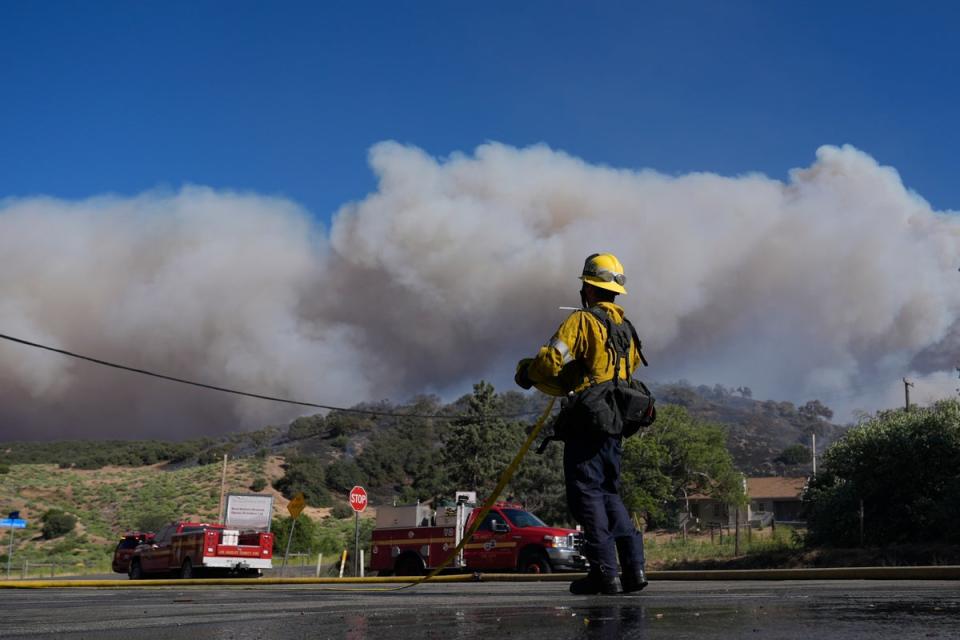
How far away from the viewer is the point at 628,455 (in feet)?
209

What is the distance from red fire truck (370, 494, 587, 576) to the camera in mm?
20438

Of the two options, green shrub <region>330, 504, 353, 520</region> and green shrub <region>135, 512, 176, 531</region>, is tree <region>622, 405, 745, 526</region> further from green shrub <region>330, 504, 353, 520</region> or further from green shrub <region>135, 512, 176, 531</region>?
green shrub <region>135, 512, 176, 531</region>

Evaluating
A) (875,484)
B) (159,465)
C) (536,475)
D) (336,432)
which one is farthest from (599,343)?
(336,432)

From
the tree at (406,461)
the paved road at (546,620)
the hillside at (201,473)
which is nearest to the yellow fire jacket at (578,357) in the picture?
the paved road at (546,620)

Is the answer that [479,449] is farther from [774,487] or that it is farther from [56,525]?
[774,487]

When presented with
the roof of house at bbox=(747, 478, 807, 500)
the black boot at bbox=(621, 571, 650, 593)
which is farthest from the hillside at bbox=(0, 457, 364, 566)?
the black boot at bbox=(621, 571, 650, 593)

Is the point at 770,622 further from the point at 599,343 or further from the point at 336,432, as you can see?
the point at 336,432

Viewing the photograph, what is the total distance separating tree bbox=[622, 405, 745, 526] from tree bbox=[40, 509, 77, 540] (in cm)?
3544

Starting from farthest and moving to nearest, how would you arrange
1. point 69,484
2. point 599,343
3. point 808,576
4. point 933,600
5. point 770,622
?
point 69,484 < point 808,576 < point 599,343 < point 933,600 < point 770,622

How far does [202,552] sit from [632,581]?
22213 millimetres

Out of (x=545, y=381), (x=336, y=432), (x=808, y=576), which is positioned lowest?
(x=808, y=576)

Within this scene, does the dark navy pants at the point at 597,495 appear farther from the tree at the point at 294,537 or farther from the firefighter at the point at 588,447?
the tree at the point at 294,537

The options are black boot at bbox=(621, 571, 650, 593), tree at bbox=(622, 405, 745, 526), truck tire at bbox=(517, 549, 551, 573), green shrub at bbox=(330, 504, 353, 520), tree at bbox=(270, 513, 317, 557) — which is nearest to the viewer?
black boot at bbox=(621, 571, 650, 593)

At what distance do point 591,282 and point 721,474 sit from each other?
6636 centimetres
